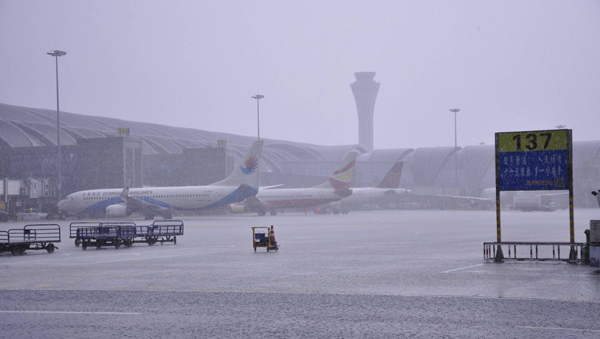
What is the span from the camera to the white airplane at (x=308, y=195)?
78.4 metres

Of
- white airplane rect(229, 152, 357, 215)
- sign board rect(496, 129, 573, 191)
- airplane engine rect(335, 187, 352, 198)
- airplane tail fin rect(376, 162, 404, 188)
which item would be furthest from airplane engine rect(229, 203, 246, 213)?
sign board rect(496, 129, 573, 191)

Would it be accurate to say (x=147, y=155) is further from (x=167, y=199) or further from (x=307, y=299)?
(x=307, y=299)

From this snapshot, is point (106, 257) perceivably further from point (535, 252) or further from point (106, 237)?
point (535, 252)

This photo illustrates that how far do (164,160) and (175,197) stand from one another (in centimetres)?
3137

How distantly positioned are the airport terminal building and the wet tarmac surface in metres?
60.6

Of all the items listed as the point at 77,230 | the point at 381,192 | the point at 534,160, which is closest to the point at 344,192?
the point at 381,192

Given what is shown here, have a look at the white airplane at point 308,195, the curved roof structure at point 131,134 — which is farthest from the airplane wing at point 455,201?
the white airplane at point 308,195

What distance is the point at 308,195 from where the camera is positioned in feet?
262

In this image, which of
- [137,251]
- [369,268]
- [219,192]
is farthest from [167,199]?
[369,268]

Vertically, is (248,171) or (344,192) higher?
(248,171)

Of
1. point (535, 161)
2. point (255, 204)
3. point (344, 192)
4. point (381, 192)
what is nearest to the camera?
point (535, 161)

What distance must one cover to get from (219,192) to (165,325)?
60.2 meters

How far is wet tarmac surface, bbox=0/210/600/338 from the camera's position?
34.3ft

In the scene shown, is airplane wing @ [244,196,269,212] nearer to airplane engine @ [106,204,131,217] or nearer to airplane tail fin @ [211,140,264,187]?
airplane tail fin @ [211,140,264,187]
